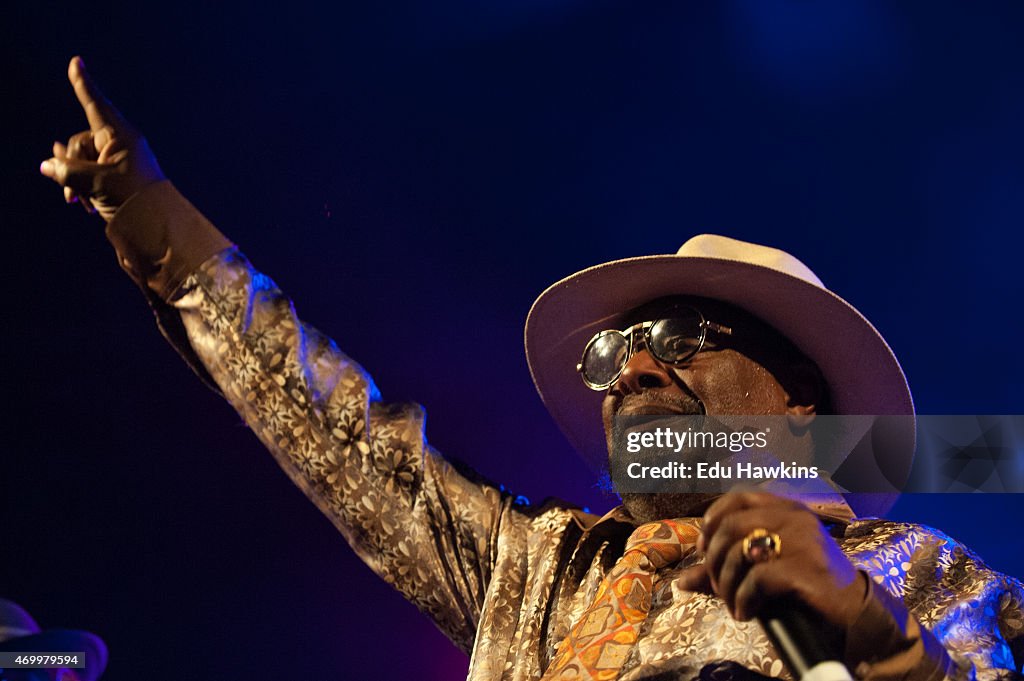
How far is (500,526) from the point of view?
2561 mm

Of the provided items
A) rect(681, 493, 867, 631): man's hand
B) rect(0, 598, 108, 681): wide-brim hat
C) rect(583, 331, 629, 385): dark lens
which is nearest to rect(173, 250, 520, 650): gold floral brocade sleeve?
rect(583, 331, 629, 385): dark lens

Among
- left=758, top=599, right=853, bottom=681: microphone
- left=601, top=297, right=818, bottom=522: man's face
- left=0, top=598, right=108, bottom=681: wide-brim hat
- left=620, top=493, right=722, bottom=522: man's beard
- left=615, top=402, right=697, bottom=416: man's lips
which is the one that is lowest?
left=0, top=598, right=108, bottom=681: wide-brim hat

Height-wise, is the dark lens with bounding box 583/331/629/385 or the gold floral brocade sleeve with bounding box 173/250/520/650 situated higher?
the dark lens with bounding box 583/331/629/385

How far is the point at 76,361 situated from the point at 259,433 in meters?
0.77

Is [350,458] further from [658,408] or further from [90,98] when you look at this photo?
[90,98]

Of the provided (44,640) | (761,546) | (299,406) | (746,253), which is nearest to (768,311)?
(746,253)

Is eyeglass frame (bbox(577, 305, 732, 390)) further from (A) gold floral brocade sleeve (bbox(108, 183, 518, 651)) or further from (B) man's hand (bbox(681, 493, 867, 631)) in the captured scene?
(B) man's hand (bbox(681, 493, 867, 631))

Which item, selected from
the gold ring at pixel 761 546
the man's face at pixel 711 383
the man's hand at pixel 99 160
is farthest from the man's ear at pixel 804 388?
the man's hand at pixel 99 160

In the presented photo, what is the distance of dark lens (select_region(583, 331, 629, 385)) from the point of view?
8.59 feet

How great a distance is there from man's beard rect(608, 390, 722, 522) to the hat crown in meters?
0.36

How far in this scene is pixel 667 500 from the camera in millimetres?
2422

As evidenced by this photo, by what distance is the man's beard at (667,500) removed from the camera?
242 centimetres

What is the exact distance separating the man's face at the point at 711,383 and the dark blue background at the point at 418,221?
50 centimetres

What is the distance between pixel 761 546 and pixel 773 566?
0.05m
